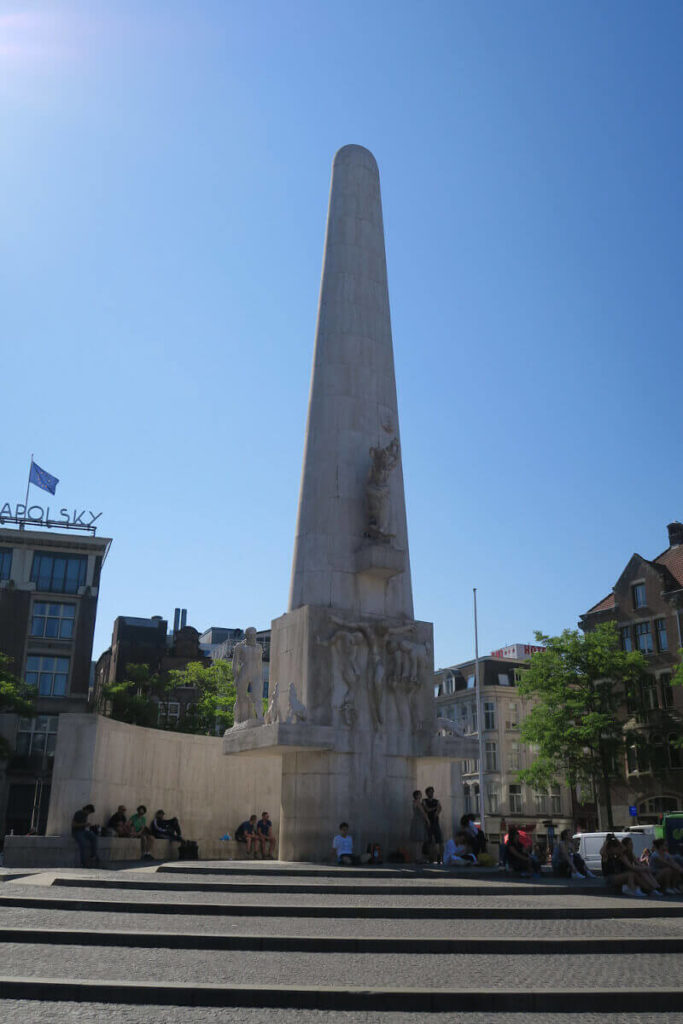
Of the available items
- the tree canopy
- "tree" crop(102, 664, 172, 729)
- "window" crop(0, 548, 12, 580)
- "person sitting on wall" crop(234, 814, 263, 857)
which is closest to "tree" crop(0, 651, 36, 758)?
"tree" crop(102, 664, 172, 729)

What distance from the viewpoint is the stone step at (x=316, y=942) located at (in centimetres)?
906

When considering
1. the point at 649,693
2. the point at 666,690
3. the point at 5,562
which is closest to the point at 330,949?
the point at 666,690

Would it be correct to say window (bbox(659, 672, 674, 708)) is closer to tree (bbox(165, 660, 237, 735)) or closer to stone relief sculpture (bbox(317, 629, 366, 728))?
tree (bbox(165, 660, 237, 735))

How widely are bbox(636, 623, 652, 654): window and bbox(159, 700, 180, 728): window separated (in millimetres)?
24759

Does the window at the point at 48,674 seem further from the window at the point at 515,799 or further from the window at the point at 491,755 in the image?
the window at the point at 515,799

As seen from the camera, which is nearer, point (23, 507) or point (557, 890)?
point (557, 890)

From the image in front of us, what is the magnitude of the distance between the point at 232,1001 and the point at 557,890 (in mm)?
8100

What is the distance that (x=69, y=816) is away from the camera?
64.7 feet

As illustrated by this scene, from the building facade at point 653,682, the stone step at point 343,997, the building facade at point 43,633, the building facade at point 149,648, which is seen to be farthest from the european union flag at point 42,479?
the stone step at point 343,997

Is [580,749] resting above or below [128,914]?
above

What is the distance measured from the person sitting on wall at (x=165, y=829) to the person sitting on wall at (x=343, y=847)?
5470mm

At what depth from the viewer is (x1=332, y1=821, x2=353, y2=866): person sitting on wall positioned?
1753 centimetres

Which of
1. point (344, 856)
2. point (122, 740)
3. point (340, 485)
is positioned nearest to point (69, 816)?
point (122, 740)

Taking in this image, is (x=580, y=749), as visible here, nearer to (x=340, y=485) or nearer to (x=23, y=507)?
(x=340, y=485)
